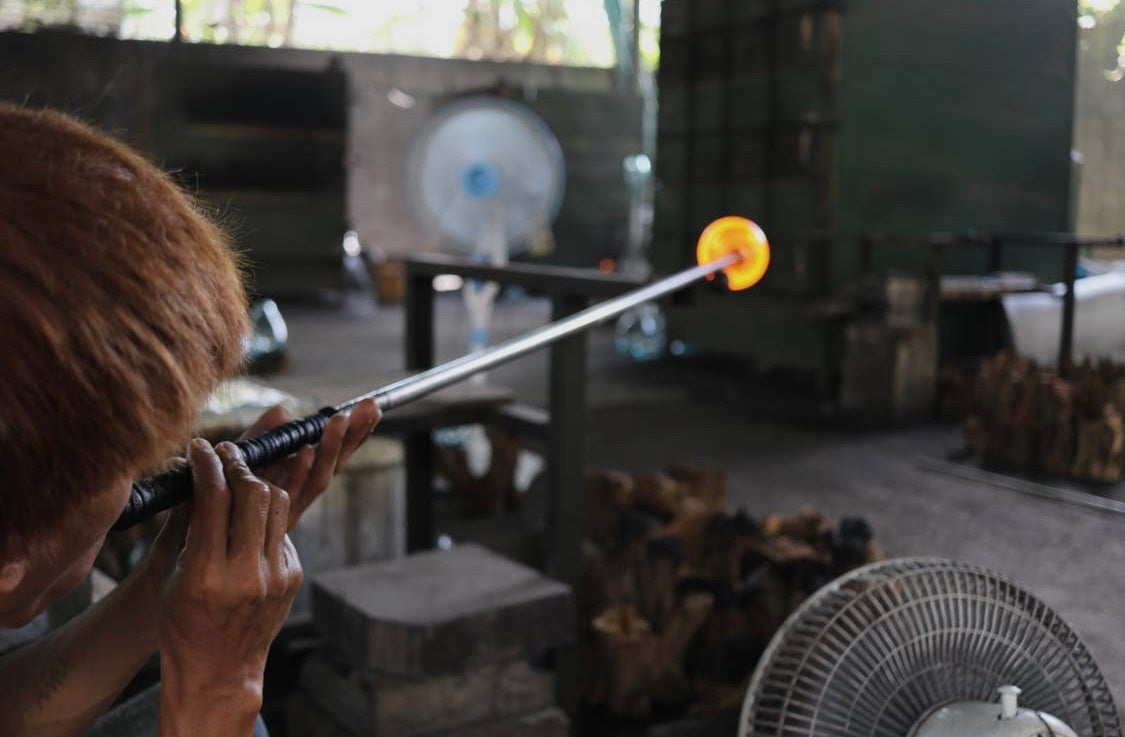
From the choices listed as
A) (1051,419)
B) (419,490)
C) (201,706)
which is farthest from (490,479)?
(201,706)

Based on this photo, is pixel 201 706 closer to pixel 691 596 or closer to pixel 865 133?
pixel 691 596

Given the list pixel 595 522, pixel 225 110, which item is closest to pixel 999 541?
pixel 595 522

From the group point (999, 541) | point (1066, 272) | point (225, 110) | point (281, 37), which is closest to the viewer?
point (999, 541)

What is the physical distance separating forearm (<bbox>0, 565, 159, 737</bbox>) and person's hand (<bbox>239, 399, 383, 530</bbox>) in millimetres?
203

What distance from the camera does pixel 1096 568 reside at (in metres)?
3.63

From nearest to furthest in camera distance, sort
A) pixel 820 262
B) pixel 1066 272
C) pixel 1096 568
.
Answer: pixel 1096 568, pixel 1066 272, pixel 820 262

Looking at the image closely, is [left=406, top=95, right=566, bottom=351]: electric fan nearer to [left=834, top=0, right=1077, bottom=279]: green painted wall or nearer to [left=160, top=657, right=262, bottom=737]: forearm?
[left=834, top=0, right=1077, bottom=279]: green painted wall

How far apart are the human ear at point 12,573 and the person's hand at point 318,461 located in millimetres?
403

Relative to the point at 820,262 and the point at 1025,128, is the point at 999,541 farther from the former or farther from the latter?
the point at 1025,128

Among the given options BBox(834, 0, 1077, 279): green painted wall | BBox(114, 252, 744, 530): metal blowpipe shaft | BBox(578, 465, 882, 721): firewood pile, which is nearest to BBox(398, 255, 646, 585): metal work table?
BBox(578, 465, 882, 721): firewood pile

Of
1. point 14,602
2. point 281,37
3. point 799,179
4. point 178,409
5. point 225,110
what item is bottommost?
point 14,602

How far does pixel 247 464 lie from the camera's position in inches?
46.8

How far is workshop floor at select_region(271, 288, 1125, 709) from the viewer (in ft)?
11.8

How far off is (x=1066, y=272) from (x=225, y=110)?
8.17m
